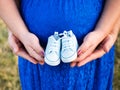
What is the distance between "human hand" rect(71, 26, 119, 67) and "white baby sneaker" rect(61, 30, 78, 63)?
33mm

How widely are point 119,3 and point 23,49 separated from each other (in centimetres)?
40

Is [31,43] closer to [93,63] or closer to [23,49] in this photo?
[23,49]

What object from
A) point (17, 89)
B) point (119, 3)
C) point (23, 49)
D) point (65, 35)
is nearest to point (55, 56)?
point (65, 35)

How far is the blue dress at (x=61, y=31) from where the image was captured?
119 cm

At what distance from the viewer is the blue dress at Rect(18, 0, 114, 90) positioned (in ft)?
3.89

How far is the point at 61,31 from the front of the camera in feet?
3.91

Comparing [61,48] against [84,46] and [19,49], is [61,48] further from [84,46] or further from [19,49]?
[19,49]

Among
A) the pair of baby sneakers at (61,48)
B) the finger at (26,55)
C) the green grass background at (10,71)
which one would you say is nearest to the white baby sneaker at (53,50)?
the pair of baby sneakers at (61,48)

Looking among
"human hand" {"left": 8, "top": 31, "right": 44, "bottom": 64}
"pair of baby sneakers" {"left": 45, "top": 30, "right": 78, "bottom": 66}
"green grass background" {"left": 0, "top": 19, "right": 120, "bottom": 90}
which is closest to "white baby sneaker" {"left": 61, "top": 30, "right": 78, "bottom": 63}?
"pair of baby sneakers" {"left": 45, "top": 30, "right": 78, "bottom": 66}

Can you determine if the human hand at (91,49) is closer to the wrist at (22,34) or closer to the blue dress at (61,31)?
the blue dress at (61,31)

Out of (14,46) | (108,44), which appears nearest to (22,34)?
(14,46)

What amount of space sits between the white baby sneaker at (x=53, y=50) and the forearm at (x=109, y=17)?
0.16 metres

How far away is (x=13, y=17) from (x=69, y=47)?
0.26 metres

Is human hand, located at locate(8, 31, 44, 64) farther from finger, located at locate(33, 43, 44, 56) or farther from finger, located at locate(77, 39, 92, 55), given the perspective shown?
finger, located at locate(77, 39, 92, 55)
